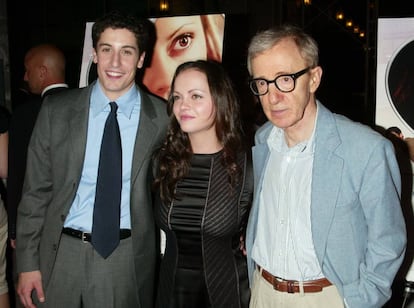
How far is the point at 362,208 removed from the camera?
176 cm

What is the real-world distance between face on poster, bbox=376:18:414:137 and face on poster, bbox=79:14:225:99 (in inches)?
40.6

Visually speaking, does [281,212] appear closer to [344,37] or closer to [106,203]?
[106,203]

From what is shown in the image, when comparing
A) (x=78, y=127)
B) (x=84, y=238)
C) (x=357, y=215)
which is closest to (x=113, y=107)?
(x=78, y=127)

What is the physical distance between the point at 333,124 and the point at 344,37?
420 inches

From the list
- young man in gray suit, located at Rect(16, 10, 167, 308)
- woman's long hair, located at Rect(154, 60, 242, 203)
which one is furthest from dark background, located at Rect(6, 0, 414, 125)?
young man in gray suit, located at Rect(16, 10, 167, 308)

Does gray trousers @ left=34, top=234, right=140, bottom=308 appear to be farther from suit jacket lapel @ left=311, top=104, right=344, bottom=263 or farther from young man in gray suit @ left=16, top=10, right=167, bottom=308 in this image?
suit jacket lapel @ left=311, top=104, right=344, bottom=263

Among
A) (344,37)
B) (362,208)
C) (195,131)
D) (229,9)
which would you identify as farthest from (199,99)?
(344,37)

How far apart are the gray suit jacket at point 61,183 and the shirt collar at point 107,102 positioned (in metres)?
0.04

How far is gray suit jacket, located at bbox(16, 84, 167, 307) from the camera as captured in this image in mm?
2236

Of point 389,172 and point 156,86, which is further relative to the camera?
point 156,86

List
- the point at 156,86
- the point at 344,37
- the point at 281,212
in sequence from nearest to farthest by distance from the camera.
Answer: the point at 281,212
the point at 156,86
the point at 344,37

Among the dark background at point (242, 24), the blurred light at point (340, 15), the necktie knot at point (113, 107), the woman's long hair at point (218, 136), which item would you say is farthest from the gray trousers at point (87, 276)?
the blurred light at point (340, 15)

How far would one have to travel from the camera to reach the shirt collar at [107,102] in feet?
7.54

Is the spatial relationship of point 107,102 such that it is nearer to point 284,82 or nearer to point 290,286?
point 284,82
